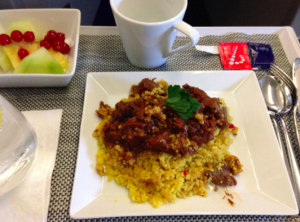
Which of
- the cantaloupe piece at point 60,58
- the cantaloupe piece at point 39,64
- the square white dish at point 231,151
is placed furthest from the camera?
the cantaloupe piece at point 60,58

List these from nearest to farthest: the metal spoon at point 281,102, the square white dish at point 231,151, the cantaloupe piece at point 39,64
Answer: the square white dish at point 231,151, the metal spoon at point 281,102, the cantaloupe piece at point 39,64

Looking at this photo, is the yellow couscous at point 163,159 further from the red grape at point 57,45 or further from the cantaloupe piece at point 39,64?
the red grape at point 57,45

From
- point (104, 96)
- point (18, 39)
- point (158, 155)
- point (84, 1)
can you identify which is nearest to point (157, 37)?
point (104, 96)

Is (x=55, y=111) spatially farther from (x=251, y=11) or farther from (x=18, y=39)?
(x=251, y=11)

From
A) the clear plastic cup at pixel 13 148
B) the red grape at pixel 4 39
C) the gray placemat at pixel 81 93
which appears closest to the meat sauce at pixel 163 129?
the gray placemat at pixel 81 93

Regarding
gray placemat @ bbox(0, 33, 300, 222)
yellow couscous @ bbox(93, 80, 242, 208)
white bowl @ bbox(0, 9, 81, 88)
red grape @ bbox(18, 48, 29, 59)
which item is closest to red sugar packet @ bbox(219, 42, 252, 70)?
gray placemat @ bbox(0, 33, 300, 222)

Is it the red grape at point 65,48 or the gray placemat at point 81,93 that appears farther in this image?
the red grape at point 65,48

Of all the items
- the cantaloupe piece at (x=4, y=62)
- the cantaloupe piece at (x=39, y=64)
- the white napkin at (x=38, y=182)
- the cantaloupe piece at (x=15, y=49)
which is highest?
the cantaloupe piece at (x=39, y=64)

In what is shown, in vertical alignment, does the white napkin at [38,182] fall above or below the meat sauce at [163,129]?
below
